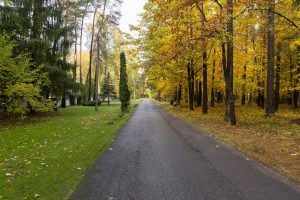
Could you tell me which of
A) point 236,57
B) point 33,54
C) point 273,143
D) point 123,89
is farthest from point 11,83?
point 236,57

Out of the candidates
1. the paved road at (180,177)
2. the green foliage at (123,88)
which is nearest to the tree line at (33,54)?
the green foliage at (123,88)

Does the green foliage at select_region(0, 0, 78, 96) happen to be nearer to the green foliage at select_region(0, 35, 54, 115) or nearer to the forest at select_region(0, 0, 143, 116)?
the forest at select_region(0, 0, 143, 116)

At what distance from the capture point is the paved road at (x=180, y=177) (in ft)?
17.7

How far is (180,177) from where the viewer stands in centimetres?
649

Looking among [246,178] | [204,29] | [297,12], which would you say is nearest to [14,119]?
[204,29]

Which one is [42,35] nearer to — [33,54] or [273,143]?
[33,54]

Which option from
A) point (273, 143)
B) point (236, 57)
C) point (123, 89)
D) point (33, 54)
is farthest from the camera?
point (236, 57)

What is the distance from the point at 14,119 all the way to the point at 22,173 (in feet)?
53.4

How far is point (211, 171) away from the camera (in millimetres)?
6980

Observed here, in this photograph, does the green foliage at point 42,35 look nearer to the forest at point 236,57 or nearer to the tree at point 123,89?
the tree at point 123,89

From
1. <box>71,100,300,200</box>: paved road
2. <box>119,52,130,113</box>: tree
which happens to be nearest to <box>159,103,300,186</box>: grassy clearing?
<box>71,100,300,200</box>: paved road

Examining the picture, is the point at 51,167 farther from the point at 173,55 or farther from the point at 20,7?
the point at 20,7

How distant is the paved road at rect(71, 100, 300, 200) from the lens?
213 inches

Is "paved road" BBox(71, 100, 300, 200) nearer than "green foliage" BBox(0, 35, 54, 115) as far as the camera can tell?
Yes
